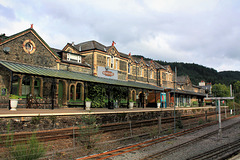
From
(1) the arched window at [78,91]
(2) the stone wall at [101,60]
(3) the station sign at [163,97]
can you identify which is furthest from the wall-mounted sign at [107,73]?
(3) the station sign at [163,97]

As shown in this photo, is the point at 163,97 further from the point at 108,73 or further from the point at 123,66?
the point at 108,73

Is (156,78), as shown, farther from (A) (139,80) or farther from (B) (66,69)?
(B) (66,69)

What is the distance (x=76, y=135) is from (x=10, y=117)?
338cm

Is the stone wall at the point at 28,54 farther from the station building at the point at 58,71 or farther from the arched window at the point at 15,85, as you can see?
the arched window at the point at 15,85

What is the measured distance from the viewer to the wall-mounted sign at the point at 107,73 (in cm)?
2480

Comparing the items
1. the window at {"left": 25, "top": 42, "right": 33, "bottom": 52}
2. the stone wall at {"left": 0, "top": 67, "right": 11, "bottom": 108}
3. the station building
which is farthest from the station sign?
the stone wall at {"left": 0, "top": 67, "right": 11, "bottom": 108}

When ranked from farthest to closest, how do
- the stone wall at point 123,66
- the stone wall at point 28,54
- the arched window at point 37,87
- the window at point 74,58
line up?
1. the stone wall at point 123,66
2. the window at point 74,58
3. the arched window at point 37,87
4. the stone wall at point 28,54

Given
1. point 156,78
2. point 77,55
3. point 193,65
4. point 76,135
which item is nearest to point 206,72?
point 193,65

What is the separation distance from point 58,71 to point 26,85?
122 inches

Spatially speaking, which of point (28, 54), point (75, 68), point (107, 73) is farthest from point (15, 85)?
point (107, 73)

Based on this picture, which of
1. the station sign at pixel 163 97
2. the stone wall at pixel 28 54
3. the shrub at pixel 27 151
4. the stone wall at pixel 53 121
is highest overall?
the stone wall at pixel 28 54

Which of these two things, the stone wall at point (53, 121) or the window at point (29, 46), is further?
the window at point (29, 46)

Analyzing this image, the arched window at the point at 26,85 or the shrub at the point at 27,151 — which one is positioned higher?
the arched window at the point at 26,85

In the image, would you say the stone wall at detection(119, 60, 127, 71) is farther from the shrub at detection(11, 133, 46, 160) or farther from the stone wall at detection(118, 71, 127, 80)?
the shrub at detection(11, 133, 46, 160)
